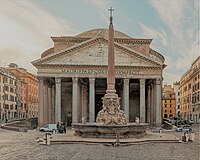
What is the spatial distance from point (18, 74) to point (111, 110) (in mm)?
68881

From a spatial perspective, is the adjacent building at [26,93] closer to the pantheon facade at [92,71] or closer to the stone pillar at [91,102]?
the pantheon facade at [92,71]

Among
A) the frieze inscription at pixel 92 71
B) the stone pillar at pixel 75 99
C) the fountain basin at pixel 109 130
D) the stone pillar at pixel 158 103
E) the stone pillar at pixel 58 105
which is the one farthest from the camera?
the stone pillar at pixel 158 103

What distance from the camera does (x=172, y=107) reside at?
110m

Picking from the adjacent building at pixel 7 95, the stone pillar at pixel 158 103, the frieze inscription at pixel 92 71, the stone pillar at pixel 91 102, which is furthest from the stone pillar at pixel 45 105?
the adjacent building at pixel 7 95

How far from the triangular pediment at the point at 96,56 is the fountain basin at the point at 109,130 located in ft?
70.8

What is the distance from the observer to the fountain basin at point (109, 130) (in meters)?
20.3

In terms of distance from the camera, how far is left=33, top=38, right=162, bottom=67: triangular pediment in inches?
1700

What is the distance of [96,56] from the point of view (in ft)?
144

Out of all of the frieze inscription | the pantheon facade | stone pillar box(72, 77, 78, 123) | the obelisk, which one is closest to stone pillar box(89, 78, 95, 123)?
the pantheon facade

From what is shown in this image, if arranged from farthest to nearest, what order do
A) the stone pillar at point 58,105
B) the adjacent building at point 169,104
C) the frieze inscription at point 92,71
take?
the adjacent building at point 169,104 → the frieze inscription at point 92,71 → the stone pillar at point 58,105

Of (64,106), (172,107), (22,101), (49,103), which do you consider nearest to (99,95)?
(64,106)

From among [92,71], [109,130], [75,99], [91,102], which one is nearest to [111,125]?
[109,130]

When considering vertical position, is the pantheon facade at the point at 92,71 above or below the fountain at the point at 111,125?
above

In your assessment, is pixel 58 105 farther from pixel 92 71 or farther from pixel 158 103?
pixel 158 103
